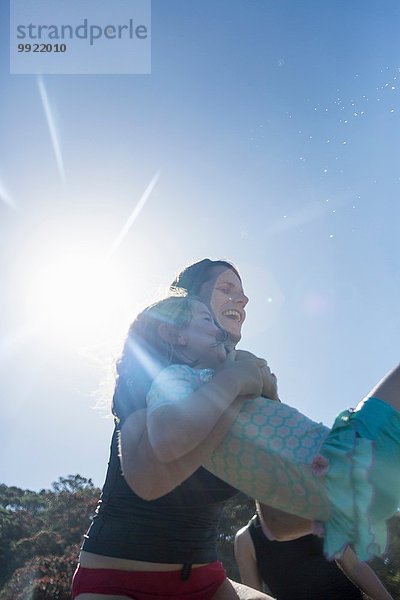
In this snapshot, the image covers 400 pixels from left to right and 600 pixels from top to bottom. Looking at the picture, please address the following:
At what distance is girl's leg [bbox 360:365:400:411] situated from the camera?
1.66m

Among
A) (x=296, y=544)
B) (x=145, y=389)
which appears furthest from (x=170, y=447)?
(x=296, y=544)

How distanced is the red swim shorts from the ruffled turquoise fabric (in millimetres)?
685

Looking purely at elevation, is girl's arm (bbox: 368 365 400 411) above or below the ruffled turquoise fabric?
above

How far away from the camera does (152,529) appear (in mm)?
1913

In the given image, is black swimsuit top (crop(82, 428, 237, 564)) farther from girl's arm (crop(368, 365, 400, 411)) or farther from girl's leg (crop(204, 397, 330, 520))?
girl's arm (crop(368, 365, 400, 411))

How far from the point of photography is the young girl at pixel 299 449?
4.95ft

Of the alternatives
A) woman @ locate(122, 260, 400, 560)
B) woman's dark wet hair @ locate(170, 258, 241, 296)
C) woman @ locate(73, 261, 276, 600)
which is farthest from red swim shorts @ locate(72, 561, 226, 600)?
woman's dark wet hair @ locate(170, 258, 241, 296)

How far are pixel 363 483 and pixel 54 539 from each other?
14754 millimetres

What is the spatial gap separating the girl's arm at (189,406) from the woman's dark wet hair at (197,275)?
116cm

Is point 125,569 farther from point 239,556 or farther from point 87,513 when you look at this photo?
point 87,513

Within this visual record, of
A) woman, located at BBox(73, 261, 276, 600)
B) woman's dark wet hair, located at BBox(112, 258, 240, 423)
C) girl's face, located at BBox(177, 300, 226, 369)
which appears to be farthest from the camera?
girl's face, located at BBox(177, 300, 226, 369)

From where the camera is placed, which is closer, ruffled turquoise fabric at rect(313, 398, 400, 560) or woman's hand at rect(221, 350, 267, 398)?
ruffled turquoise fabric at rect(313, 398, 400, 560)

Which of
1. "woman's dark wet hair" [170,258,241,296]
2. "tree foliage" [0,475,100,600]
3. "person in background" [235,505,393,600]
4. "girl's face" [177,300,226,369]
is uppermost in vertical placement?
"woman's dark wet hair" [170,258,241,296]

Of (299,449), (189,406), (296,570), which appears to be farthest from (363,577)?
(189,406)
